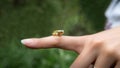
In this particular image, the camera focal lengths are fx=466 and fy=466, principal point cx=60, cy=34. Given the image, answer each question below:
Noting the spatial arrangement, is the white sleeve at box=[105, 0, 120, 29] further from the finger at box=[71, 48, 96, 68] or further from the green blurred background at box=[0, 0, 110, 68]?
the green blurred background at box=[0, 0, 110, 68]

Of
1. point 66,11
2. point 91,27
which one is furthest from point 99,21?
point 66,11

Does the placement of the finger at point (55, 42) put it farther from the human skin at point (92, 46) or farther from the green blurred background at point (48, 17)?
the green blurred background at point (48, 17)

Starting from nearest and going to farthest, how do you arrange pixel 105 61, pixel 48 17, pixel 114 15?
pixel 105 61 < pixel 114 15 < pixel 48 17

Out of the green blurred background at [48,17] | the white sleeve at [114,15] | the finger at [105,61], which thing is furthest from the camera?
the green blurred background at [48,17]

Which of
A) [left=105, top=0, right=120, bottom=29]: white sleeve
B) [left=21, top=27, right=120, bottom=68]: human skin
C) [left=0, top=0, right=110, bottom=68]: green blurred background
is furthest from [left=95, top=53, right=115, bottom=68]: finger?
[left=0, top=0, right=110, bottom=68]: green blurred background

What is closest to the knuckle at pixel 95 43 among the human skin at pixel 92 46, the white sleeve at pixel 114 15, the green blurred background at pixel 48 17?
the human skin at pixel 92 46

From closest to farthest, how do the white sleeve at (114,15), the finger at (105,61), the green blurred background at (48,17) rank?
the finger at (105,61), the white sleeve at (114,15), the green blurred background at (48,17)

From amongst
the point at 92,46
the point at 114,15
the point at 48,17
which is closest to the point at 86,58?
the point at 92,46

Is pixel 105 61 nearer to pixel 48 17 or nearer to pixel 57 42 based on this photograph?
pixel 57 42

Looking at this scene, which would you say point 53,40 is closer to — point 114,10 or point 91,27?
point 114,10
